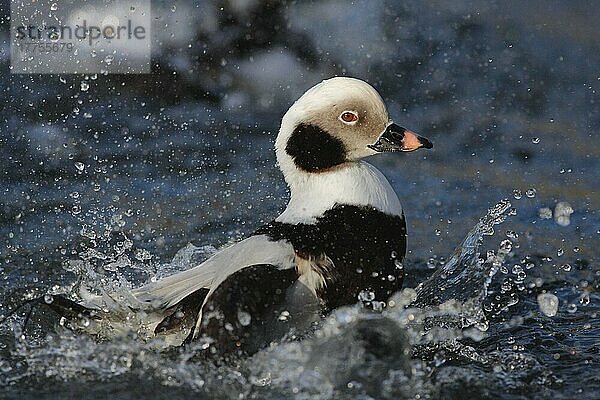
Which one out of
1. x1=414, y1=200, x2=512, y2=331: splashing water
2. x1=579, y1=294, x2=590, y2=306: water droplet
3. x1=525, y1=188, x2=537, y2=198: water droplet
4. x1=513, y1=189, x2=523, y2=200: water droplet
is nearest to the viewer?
x1=414, y1=200, x2=512, y2=331: splashing water

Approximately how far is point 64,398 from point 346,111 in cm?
136

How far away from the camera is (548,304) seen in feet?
13.9

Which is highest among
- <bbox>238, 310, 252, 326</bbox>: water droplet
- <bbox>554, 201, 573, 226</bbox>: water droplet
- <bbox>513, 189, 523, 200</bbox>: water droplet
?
<bbox>238, 310, 252, 326</bbox>: water droplet

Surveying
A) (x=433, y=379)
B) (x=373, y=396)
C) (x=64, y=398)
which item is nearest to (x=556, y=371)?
(x=433, y=379)

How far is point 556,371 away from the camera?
3.57m

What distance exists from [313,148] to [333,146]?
0.24ft

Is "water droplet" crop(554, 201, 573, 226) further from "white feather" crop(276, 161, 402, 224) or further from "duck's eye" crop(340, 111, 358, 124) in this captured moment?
"duck's eye" crop(340, 111, 358, 124)

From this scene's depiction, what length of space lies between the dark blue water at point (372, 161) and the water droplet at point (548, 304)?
5 centimetres

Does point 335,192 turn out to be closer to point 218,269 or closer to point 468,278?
point 218,269

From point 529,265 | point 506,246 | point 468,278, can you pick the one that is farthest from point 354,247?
point 529,265

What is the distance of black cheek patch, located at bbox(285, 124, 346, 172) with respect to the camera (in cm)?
366

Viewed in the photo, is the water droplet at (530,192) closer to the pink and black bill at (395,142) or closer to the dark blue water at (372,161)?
the dark blue water at (372,161)

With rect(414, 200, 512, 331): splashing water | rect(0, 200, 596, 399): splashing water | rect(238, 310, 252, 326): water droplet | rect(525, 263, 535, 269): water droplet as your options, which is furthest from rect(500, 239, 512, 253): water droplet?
rect(238, 310, 252, 326): water droplet

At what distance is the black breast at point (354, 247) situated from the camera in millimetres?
3398
